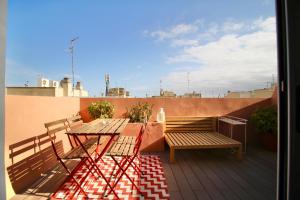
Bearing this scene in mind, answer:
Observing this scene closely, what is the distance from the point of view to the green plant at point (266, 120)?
4.89m

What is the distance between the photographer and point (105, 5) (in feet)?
16.6

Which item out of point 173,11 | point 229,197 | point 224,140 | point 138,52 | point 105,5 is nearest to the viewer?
point 229,197

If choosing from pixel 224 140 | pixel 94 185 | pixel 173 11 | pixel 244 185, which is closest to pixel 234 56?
pixel 173 11

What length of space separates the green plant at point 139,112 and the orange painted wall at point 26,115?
1699 mm

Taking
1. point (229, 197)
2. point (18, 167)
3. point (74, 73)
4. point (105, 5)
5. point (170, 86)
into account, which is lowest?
point (229, 197)

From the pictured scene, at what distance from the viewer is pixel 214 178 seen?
11.1 feet

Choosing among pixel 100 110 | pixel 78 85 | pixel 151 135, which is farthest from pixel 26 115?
pixel 78 85

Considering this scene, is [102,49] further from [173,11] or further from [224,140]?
[224,140]

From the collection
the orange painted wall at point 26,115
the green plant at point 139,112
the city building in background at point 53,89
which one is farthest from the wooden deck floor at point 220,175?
the city building in background at point 53,89

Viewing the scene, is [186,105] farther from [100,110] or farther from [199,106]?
[100,110]

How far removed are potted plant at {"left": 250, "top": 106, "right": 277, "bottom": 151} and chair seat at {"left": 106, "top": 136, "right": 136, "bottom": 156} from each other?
322 centimetres

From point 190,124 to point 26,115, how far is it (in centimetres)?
370

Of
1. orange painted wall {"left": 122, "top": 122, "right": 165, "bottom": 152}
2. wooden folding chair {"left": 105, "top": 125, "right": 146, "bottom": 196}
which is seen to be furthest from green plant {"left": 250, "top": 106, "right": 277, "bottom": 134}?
wooden folding chair {"left": 105, "top": 125, "right": 146, "bottom": 196}

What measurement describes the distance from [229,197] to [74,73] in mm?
8997
